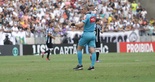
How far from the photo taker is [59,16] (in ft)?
148

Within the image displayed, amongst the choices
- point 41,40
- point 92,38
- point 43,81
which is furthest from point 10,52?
point 43,81

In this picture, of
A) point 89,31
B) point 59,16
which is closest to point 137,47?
point 59,16

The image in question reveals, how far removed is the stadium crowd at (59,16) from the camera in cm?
4242

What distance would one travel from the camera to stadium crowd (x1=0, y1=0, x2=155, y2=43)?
42.4 metres

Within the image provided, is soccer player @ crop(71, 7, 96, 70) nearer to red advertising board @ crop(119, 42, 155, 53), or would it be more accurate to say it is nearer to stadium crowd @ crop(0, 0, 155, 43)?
stadium crowd @ crop(0, 0, 155, 43)

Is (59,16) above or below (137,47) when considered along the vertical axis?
above

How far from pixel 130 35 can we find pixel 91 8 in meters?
28.7

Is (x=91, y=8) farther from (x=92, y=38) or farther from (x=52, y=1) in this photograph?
(x=52, y=1)

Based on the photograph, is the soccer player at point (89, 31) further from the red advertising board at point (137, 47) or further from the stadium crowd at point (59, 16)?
the red advertising board at point (137, 47)

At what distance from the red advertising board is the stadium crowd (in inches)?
39.9

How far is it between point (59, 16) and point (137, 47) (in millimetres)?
8010

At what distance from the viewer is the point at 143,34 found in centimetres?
4884

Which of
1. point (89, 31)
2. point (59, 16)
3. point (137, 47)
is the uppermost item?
point (89, 31)

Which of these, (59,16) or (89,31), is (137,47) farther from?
(89,31)
